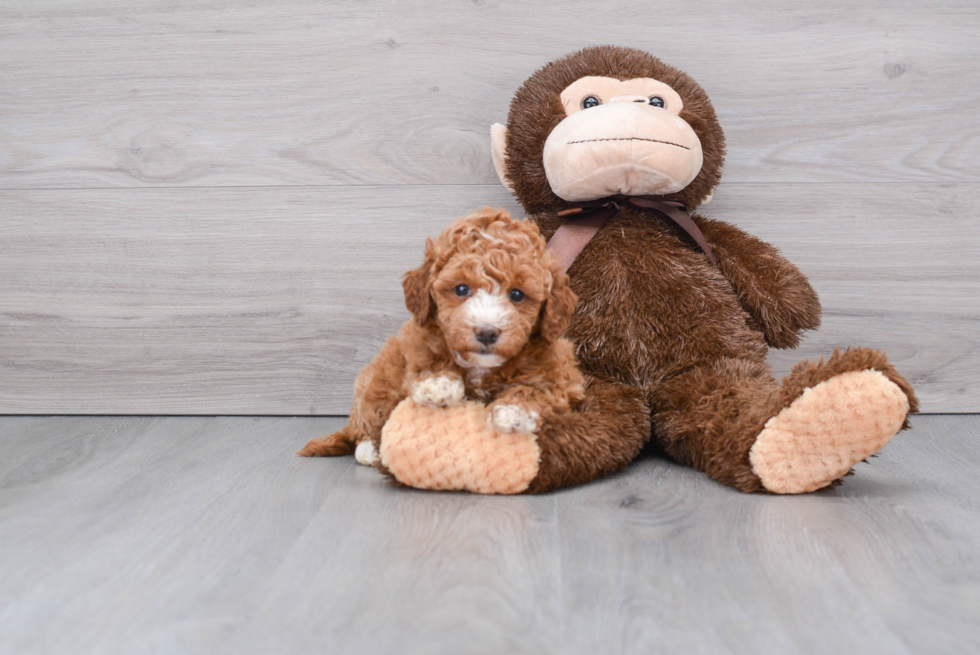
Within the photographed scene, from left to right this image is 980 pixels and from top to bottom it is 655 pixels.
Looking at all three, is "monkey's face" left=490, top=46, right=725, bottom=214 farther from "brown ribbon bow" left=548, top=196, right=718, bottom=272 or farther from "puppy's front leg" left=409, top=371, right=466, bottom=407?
"puppy's front leg" left=409, top=371, right=466, bottom=407

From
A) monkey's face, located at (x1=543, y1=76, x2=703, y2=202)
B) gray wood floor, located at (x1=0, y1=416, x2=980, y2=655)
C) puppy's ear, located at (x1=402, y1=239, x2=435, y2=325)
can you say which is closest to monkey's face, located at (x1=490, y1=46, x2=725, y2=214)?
monkey's face, located at (x1=543, y1=76, x2=703, y2=202)

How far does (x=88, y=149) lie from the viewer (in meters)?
1.28

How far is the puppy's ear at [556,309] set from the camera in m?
0.86

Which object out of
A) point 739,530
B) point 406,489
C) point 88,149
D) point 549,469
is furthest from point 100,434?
point 739,530

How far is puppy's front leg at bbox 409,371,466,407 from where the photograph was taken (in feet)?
2.83

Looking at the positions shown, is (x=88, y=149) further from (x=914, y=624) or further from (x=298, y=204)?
(x=914, y=624)

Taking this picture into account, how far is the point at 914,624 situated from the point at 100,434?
113 centimetres

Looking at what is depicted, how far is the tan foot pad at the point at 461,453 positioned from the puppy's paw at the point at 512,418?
21mm

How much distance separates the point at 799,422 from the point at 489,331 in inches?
13.8

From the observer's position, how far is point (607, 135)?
3.24ft

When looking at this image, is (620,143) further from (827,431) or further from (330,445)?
(330,445)

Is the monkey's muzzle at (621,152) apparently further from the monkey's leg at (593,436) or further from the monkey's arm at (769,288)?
the monkey's leg at (593,436)

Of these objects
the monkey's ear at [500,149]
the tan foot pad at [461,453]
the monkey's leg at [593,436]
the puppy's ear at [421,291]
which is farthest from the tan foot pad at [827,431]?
the monkey's ear at [500,149]

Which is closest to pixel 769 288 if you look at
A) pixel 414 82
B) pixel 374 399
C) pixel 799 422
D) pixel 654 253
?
pixel 654 253
